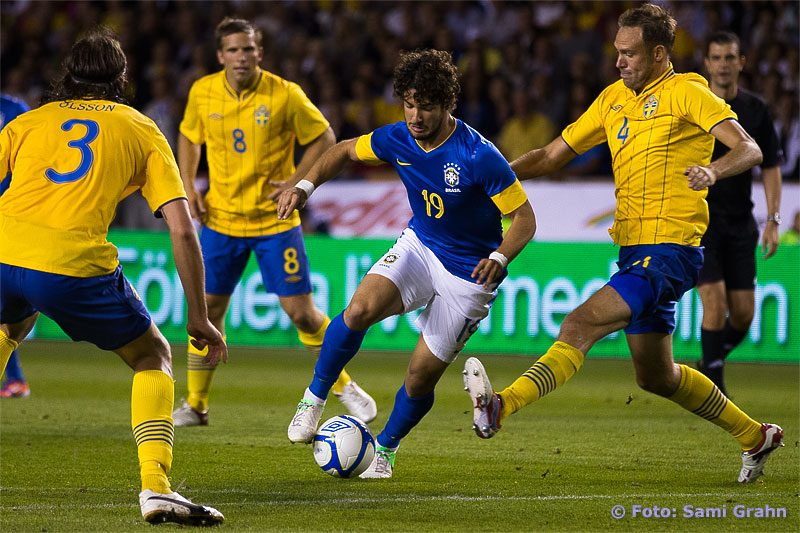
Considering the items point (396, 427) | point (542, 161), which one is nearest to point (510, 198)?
point (542, 161)

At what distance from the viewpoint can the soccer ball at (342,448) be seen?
506 centimetres

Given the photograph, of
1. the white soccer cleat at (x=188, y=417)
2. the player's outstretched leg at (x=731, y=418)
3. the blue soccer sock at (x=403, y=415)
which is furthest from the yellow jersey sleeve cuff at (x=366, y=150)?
the white soccer cleat at (x=188, y=417)

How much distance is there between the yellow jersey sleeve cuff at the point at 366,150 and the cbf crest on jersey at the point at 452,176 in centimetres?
43

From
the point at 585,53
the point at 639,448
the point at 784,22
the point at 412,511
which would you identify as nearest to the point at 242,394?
the point at 639,448

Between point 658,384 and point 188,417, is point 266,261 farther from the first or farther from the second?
point 658,384

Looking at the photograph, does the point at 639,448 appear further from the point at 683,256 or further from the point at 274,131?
the point at 274,131

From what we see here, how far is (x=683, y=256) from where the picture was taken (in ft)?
16.2

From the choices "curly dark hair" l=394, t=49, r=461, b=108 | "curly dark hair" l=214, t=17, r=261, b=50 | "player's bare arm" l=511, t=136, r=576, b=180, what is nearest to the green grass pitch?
"player's bare arm" l=511, t=136, r=576, b=180

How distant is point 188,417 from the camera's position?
701 cm

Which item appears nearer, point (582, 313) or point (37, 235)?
point (37, 235)

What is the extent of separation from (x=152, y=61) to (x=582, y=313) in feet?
41.3

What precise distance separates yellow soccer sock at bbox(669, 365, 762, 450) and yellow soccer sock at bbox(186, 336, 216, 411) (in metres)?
3.12

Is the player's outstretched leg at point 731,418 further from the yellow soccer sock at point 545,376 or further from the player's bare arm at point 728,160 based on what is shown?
the player's bare arm at point 728,160

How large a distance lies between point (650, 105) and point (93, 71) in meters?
2.51
